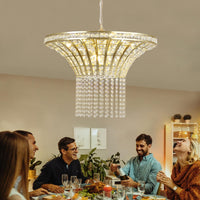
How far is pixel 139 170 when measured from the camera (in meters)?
4.19

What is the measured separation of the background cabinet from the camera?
7.04 meters

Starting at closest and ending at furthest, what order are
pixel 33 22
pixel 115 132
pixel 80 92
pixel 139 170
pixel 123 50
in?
pixel 123 50
pixel 80 92
pixel 33 22
pixel 139 170
pixel 115 132

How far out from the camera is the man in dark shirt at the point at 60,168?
3.84m

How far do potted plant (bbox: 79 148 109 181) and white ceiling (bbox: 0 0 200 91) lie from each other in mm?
1557

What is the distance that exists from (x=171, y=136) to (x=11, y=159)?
5.87 metres

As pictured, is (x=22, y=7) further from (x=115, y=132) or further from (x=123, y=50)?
(x=115, y=132)

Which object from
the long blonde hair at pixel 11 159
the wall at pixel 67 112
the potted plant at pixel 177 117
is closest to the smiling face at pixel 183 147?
the long blonde hair at pixel 11 159

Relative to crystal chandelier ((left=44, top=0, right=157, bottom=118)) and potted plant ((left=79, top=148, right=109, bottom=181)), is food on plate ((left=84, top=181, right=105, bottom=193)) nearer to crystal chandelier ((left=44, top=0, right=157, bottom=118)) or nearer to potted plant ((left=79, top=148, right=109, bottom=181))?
crystal chandelier ((left=44, top=0, right=157, bottom=118))

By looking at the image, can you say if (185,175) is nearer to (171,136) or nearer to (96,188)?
(96,188)

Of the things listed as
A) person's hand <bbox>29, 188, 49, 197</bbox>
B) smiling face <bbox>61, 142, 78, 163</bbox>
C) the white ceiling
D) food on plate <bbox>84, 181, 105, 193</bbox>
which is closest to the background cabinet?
the white ceiling

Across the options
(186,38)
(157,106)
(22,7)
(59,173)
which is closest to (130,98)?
(157,106)

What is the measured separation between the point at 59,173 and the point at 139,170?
95 centimetres

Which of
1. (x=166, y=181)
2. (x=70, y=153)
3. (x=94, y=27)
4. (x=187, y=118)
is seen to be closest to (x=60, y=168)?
(x=70, y=153)

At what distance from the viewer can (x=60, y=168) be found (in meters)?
3.92
